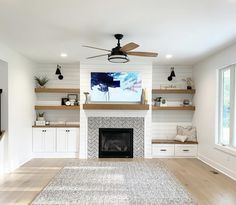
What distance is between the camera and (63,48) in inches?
194

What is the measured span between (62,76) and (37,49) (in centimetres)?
170

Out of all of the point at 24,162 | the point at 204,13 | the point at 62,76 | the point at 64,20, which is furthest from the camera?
the point at 62,76

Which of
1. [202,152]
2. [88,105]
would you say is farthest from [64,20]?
[202,152]

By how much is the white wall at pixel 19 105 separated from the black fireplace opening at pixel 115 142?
1.88 meters

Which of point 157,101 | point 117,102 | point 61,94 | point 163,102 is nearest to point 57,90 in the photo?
point 61,94

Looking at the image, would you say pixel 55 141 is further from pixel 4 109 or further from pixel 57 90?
pixel 4 109

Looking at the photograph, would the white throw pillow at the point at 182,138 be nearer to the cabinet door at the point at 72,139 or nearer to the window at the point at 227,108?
the window at the point at 227,108

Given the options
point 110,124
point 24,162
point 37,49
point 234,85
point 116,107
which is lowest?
point 24,162

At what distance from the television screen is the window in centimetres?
207

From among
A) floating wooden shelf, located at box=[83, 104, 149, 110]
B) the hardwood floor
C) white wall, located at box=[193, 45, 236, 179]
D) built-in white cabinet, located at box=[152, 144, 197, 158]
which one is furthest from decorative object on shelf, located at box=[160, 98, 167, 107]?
the hardwood floor

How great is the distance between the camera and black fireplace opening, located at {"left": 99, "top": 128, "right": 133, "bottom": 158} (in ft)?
20.8

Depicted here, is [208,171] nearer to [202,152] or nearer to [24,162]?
[202,152]

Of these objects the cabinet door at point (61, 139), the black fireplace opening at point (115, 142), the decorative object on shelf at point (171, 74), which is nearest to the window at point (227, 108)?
the decorative object on shelf at point (171, 74)

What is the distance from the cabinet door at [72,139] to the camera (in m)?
6.36
